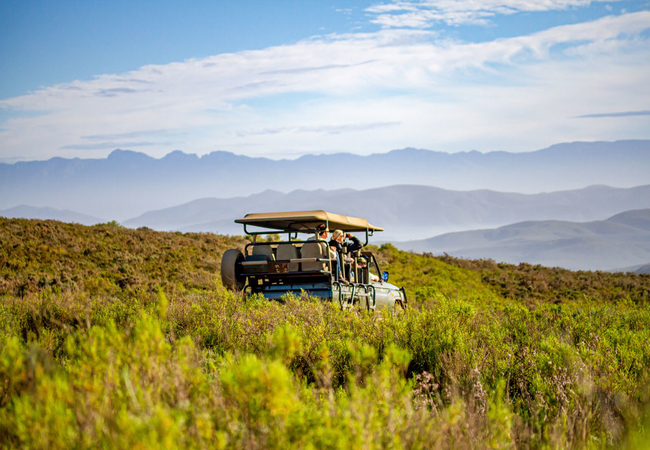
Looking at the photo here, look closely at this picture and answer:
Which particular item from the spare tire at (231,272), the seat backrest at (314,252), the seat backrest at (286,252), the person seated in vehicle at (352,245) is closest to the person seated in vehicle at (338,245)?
the person seated in vehicle at (352,245)

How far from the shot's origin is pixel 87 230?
87.2 feet

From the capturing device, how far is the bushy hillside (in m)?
3.13

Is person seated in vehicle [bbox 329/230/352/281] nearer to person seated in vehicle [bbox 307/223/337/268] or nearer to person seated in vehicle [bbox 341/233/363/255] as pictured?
person seated in vehicle [bbox 307/223/337/268]

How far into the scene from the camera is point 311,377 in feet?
20.8

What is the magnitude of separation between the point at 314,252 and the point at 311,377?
4.52 metres

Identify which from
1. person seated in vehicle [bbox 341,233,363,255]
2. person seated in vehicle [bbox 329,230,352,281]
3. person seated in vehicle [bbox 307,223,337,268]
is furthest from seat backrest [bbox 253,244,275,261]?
person seated in vehicle [bbox 341,233,363,255]

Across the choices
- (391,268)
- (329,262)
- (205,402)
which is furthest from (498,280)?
(205,402)

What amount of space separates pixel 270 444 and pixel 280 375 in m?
0.46

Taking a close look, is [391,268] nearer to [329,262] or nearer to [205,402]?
[329,262]

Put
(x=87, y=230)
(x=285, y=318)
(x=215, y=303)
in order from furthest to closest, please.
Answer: (x=87, y=230)
(x=215, y=303)
(x=285, y=318)

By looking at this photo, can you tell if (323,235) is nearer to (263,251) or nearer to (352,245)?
(352,245)

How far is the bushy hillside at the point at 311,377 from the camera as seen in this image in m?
3.13

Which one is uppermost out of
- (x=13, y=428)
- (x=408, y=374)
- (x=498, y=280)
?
(x=13, y=428)

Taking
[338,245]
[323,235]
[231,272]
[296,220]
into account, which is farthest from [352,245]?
[231,272]
